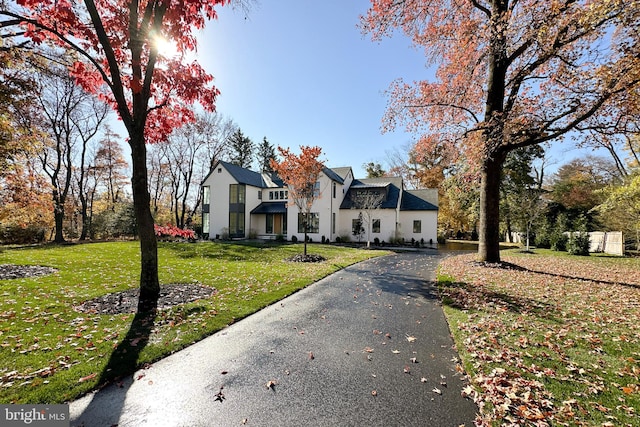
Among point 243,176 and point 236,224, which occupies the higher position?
point 243,176

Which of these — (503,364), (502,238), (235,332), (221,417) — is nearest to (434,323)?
(503,364)

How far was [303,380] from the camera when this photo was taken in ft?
11.4

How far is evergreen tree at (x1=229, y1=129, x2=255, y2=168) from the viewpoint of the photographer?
154 feet

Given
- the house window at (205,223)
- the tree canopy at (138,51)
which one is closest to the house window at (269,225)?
the house window at (205,223)

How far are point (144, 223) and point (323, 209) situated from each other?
19.3 m

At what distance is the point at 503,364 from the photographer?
3734 millimetres

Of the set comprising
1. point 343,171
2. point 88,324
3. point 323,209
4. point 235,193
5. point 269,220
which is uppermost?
point 343,171

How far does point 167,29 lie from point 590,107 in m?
12.2

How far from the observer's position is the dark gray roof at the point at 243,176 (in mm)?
26516

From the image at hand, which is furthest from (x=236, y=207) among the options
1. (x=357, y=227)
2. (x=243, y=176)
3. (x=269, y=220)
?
(x=357, y=227)

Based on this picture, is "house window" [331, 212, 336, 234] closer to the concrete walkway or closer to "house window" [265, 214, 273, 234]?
"house window" [265, 214, 273, 234]

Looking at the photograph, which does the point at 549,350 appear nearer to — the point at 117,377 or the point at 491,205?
the point at 117,377

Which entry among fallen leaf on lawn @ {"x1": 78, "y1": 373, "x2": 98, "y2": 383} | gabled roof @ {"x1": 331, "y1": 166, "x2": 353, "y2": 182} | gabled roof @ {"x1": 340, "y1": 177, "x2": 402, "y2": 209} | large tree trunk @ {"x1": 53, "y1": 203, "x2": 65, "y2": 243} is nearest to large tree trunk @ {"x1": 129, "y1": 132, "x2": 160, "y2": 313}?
fallen leaf on lawn @ {"x1": 78, "y1": 373, "x2": 98, "y2": 383}

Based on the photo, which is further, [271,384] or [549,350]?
[549,350]
